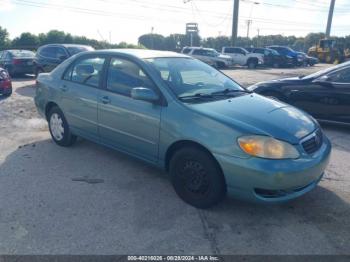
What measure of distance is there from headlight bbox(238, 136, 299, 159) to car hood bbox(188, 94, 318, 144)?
67 millimetres

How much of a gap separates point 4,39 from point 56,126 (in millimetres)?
45751

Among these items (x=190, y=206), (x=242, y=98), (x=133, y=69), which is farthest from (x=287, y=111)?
(x=133, y=69)

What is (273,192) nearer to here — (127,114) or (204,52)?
(127,114)

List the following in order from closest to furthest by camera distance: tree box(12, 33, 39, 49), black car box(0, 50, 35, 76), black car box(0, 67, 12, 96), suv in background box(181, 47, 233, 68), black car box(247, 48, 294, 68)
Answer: black car box(0, 67, 12, 96) → black car box(0, 50, 35, 76) → suv in background box(181, 47, 233, 68) → black car box(247, 48, 294, 68) → tree box(12, 33, 39, 49)

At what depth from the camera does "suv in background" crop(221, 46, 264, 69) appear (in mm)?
Answer: 30234

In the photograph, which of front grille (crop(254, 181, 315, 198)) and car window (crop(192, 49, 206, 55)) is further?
car window (crop(192, 49, 206, 55))

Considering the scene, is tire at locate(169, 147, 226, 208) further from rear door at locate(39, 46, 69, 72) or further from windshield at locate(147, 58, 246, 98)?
rear door at locate(39, 46, 69, 72)

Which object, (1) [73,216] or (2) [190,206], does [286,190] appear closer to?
(2) [190,206]

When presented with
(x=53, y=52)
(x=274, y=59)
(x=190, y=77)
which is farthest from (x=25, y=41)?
(x=190, y=77)

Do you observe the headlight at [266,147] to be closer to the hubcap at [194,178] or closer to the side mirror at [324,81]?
the hubcap at [194,178]

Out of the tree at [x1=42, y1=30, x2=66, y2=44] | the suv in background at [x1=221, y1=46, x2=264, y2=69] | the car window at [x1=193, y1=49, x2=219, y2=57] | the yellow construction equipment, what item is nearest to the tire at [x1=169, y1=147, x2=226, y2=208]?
the car window at [x1=193, y1=49, x2=219, y2=57]

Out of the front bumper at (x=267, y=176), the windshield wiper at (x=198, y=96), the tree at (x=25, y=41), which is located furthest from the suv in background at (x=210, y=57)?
the front bumper at (x=267, y=176)

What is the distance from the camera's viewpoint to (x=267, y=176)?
10.5ft

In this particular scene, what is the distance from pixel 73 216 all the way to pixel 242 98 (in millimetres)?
2376
